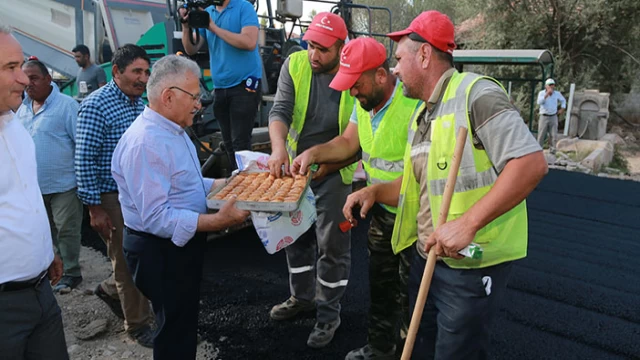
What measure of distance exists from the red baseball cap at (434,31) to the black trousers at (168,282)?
1394 millimetres

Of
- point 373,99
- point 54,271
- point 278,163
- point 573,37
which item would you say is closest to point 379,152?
point 373,99

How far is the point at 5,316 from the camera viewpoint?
Answer: 65.7 inches

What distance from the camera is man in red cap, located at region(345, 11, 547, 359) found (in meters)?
1.54

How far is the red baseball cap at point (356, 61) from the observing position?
2412 millimetres

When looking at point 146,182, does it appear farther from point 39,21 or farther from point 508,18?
point 508,18

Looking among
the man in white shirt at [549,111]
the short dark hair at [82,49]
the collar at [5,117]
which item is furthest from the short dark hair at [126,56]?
the man in white shirt at [549,111]

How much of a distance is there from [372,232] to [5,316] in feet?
5.81

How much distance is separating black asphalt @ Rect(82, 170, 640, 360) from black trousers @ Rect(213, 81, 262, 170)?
1145 millimetres

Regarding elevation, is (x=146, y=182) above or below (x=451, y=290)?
above

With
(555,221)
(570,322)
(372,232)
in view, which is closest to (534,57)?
(555,221)

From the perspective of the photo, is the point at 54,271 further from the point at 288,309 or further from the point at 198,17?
the point at 198,17

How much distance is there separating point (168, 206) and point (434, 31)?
134 cm

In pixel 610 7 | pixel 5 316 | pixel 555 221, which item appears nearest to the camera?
pixel 5 316

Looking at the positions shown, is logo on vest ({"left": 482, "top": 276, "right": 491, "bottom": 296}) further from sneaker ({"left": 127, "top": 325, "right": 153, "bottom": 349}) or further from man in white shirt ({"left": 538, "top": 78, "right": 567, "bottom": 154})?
man in white shirt ({"left": 538, "top": 78, "right": 567, "bottom": 154})
